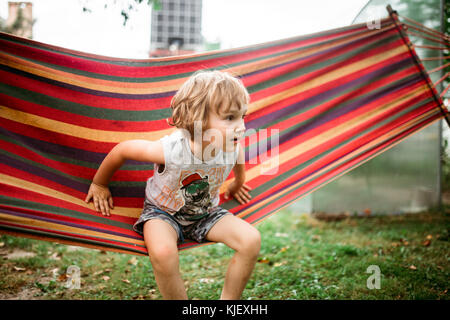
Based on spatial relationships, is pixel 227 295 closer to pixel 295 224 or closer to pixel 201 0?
pixel 295 224

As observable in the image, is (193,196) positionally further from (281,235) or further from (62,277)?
(281,235)

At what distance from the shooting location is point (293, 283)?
2.02 metres

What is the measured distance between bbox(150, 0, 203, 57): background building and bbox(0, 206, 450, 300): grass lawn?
565 inches

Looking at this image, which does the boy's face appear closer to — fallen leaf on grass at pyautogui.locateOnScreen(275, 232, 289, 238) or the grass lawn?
the grass lawn

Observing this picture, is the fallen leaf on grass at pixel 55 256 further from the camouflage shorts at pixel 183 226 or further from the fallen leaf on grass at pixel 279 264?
the fallen leaf on grass at pixel 279 264

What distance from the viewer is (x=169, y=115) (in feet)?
5.81

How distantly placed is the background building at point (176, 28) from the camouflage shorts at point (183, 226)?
49.8ft

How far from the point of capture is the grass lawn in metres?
1.88

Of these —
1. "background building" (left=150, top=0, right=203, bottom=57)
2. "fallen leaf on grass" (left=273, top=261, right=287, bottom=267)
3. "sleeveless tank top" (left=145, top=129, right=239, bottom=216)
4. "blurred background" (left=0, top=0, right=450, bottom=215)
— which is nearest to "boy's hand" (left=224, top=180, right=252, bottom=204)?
"sleeveless tank top" (left=145, top=129, right=239, bottom=216)

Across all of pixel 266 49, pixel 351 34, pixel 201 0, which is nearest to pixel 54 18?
pixel 266 49

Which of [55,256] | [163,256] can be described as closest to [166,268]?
[163,256]

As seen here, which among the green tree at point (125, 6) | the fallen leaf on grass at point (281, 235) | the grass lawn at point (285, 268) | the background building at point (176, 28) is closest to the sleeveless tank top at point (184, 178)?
the grass lawn at point (285, 268)

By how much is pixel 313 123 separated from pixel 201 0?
54.0ft

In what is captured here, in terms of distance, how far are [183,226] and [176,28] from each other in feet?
52.0
